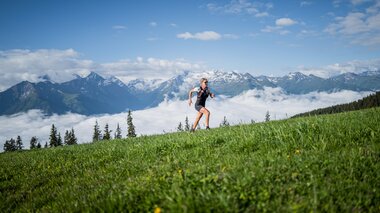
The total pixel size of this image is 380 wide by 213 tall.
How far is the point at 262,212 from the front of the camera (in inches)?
197

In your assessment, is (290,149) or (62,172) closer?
(290,149)

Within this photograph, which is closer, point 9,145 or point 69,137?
point 69,137

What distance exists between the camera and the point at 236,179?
241 inches

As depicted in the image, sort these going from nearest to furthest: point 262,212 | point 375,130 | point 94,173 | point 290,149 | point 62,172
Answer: point 262,212
point 290,149
point 375,130
point 94,173
point 62,172

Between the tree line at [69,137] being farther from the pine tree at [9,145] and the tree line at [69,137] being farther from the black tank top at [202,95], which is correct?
the black tank top at [202,95]

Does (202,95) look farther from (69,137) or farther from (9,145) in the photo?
(9,145)

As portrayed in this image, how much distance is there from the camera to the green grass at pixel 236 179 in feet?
17.3

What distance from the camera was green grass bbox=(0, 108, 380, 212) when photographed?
5.29 metres

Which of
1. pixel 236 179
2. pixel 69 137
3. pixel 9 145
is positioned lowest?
pixel 9 145

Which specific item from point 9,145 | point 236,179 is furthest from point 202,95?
point 9,145

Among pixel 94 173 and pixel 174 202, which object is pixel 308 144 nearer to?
pixel 174 202

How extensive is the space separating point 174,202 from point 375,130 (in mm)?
6762

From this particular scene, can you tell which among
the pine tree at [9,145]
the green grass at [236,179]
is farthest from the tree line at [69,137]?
the green grass at [236,179]

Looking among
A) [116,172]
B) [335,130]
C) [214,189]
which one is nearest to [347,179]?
[214,189]
